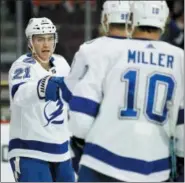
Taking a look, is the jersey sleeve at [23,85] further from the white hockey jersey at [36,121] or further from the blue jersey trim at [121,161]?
the blue jersey trim at [121,161]

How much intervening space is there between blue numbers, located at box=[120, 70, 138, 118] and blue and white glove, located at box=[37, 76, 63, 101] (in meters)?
0.77

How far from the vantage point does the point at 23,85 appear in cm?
401

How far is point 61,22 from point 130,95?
19.2 ft

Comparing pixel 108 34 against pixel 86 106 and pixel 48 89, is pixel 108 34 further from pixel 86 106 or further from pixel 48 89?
pixel 48 89

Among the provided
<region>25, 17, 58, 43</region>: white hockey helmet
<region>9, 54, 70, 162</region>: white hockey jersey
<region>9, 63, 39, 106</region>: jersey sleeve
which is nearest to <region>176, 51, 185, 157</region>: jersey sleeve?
<region>9, 63, 39, 106</region>: jersey sleeve

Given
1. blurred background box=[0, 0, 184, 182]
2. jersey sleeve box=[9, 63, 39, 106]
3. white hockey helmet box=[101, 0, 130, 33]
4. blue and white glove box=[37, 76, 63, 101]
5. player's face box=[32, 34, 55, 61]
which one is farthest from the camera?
blurred background box=[0, 0, 184, 182]

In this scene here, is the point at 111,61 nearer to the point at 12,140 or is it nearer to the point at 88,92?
the point at 88,92

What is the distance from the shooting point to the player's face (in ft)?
13.9

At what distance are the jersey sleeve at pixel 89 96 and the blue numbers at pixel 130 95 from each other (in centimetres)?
8

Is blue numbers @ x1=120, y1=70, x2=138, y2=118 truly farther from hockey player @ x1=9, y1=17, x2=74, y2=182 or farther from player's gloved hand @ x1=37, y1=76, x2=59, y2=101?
hockey player @ x1=9, y1=17, x2=74, y2=182

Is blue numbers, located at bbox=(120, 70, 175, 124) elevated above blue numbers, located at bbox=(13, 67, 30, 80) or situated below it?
above

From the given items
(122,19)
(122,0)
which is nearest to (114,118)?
(122,19)

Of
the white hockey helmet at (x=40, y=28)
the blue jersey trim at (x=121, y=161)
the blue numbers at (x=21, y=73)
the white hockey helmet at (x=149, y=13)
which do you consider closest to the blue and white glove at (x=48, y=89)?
the blue numbers at (x=21, y=73)

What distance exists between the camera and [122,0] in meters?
3.54
